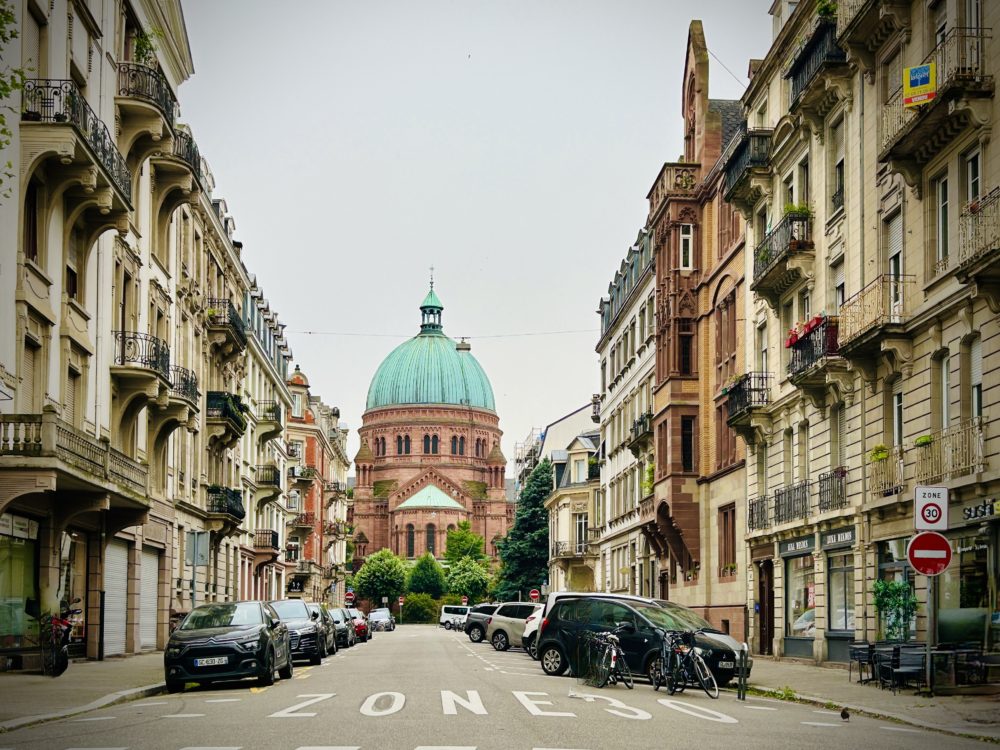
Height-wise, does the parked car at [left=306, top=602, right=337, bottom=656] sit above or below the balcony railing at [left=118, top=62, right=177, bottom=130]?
below

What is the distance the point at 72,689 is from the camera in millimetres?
22469

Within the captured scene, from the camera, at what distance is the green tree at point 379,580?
148 metres

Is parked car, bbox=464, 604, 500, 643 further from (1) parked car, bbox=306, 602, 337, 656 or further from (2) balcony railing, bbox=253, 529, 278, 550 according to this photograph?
(1) parked car, bbox=306, 602, 337, 656

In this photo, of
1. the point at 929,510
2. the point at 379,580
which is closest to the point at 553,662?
the point at 929,510

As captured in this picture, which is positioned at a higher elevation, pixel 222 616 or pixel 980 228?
pixel 980 228

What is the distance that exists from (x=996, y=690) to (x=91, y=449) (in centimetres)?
1582

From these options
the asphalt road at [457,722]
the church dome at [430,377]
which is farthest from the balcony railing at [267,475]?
the church dome at [430,377]

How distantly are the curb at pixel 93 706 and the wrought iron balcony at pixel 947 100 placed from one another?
15.0 meters

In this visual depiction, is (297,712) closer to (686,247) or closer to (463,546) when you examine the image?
(686,247)

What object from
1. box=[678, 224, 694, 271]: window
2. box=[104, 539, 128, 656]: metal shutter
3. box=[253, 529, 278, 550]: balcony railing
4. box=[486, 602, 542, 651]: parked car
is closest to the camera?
box=[104, 539, 128, 656]: metal shutter

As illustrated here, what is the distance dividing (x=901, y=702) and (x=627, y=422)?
4351 cm

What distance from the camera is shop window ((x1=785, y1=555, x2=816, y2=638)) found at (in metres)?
33.4

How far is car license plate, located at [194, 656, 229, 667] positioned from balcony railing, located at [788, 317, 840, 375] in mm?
13416

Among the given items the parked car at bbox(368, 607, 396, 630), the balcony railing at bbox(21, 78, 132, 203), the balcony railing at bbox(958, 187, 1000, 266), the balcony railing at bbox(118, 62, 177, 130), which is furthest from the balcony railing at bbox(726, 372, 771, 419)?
the parked car at bbox(368, 607, 396, 630)
